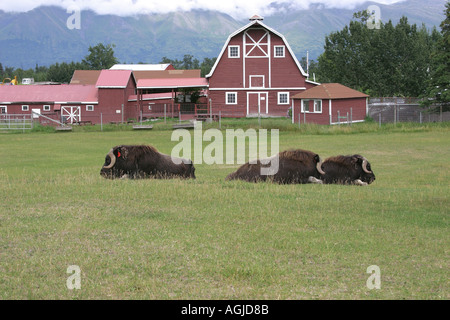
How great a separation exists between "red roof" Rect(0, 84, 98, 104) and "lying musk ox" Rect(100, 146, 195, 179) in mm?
48773

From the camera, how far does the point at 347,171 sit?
16.2 metres

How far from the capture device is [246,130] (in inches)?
1689

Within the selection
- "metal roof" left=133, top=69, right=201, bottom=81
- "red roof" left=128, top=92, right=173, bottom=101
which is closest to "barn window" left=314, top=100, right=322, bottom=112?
"red roof" left=128, top=92, right=173, bottom=101

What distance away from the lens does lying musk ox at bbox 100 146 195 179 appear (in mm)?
16125

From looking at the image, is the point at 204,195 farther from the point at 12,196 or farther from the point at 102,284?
the point at 102,284

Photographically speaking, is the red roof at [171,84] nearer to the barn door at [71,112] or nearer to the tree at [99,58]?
the barn door at [71,112]

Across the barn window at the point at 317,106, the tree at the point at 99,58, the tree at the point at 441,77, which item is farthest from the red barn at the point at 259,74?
the tree at the point at 99,58

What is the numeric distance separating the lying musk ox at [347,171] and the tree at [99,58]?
114m

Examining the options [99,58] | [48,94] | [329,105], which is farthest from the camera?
[99,58]

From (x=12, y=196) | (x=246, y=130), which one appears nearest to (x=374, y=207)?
(x=12, y=196)

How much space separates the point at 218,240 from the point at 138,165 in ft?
28.7

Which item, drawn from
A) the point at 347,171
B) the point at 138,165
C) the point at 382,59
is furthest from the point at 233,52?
the point at 347,171

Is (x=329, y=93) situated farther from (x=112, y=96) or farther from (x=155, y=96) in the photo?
(x=155, y=96)

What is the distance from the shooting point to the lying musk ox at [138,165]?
52.9 ft
